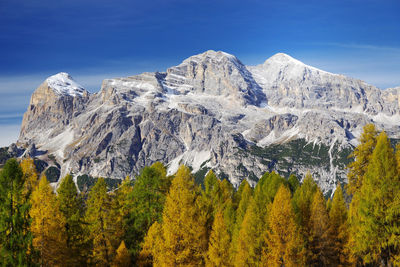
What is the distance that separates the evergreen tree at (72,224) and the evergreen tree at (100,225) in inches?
44.6

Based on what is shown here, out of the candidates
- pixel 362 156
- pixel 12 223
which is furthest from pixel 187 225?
pixel 362 156

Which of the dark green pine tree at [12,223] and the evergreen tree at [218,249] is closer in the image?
the dark green pine tree at [12,223]

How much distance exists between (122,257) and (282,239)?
2060 centimetres

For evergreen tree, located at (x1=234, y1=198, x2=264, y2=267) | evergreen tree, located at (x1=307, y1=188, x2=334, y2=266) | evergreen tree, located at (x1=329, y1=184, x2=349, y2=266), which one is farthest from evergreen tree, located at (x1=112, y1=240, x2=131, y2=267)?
evergreen tree, located at (x1=329, y1=184, x2=349, y2=266)

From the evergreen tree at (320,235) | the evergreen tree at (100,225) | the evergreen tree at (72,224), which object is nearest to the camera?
the evergreen tree at (72,224)

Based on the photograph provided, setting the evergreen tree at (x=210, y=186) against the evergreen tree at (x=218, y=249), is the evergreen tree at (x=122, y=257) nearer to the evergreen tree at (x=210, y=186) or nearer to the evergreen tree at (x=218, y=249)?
the evergreen tree at (x=218, y=249)

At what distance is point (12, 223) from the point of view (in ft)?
85.2

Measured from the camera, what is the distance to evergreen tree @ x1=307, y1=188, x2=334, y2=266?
42406mm

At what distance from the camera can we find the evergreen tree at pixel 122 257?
43378 millimetres

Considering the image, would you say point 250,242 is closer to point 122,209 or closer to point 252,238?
point 252,238

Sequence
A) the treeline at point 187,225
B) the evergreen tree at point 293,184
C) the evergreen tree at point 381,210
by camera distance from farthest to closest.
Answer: the evergreen tree at point 293,184
the evergreen tree at point 381,210
the treeline at point 187,225

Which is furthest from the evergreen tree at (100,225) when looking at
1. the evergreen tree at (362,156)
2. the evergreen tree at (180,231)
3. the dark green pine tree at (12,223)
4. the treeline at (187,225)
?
the evergreen tree at (362,156)

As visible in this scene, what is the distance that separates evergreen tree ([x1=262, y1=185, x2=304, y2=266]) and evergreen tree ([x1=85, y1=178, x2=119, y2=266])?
18039 mm

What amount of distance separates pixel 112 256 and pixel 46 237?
34.9 ft
